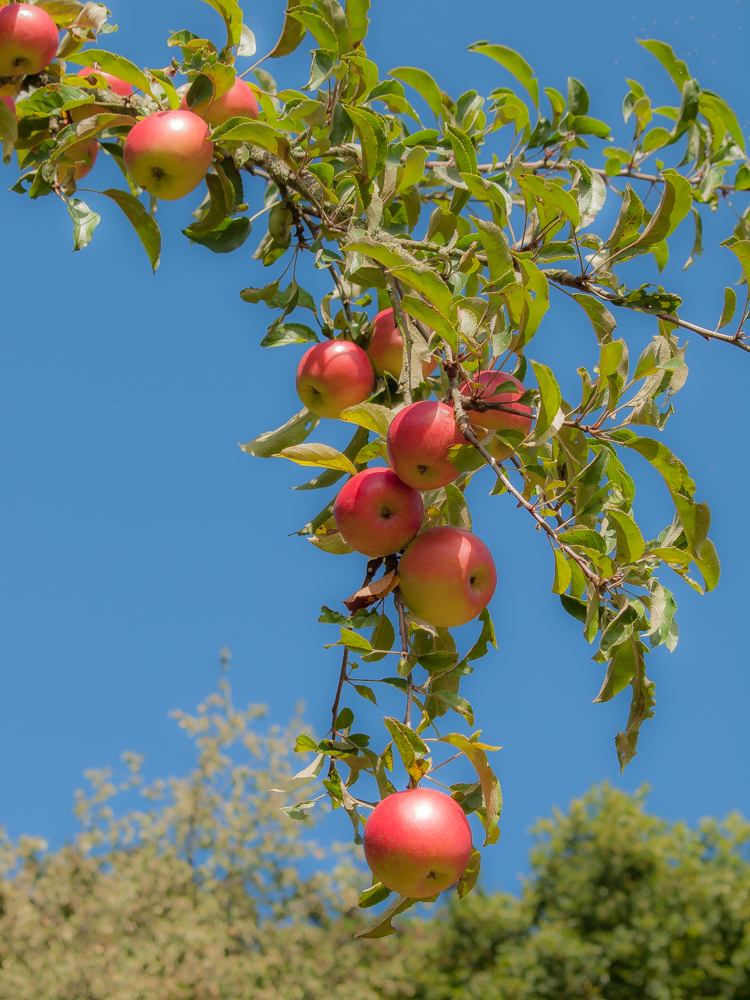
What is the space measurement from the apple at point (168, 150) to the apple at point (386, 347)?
0.37m

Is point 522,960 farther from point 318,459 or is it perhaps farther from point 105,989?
point 318,459

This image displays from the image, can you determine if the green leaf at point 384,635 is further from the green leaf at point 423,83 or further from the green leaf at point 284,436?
the green leaf at point 423,83

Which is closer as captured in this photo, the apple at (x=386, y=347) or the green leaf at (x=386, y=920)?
the green leaf at (x=386, y=920)

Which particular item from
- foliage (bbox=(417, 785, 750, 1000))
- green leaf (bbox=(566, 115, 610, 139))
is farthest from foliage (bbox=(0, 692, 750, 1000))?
green leaf (bbox=(566, 115, 610, 139))

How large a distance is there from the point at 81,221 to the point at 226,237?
0.24m

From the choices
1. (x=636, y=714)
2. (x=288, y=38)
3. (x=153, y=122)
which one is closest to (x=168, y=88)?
(x=153, y=122)

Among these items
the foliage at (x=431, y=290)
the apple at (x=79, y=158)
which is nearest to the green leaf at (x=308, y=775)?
the foliage at (x=431, y=290)

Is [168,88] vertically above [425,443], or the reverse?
[168,88]

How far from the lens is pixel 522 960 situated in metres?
8.03

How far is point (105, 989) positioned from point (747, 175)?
8.32 metres

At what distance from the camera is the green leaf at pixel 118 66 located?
138 centimetres

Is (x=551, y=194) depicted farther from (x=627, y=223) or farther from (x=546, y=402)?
(x=546, y=402)

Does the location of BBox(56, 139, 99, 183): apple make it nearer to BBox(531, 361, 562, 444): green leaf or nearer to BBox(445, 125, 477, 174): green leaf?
BBox(445, 125, 477, 174): green leaf

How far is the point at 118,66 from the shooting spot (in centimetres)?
139
